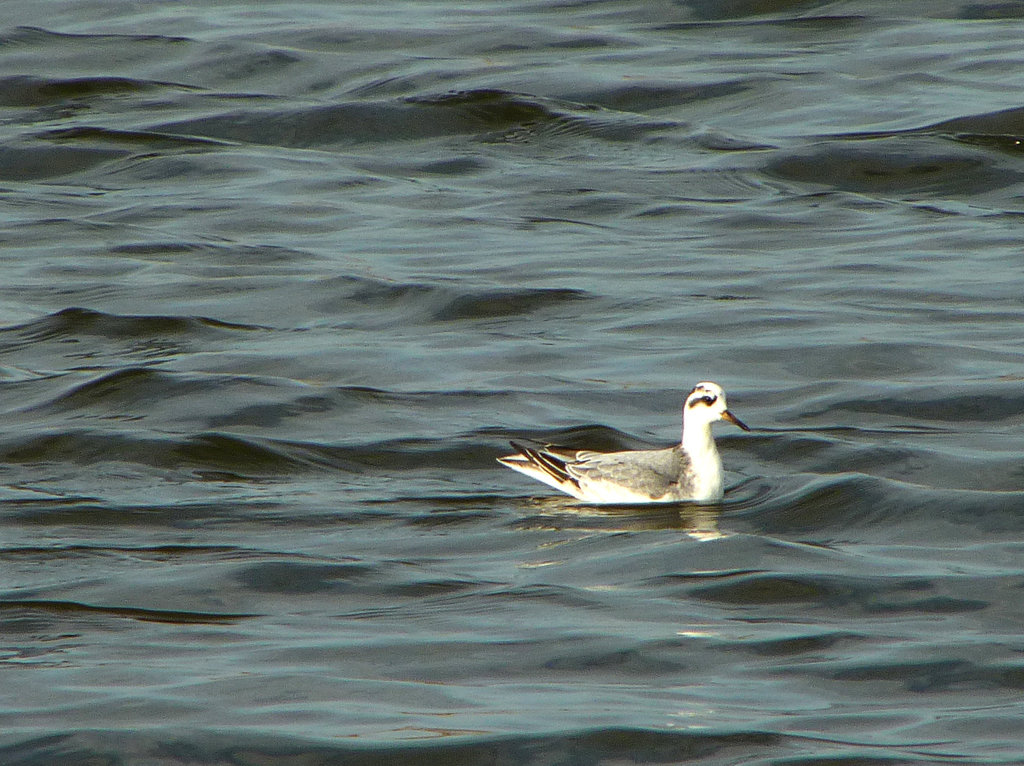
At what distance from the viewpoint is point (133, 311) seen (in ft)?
55.5

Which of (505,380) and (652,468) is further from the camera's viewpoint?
(505,380)

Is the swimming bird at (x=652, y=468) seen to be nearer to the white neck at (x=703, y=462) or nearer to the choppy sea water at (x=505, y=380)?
the white neck at (x=703, y=462)

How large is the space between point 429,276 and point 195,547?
23.8ft

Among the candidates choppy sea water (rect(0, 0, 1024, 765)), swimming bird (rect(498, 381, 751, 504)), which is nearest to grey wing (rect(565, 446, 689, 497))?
swimming bird (rect(498, 381, 751, 504))

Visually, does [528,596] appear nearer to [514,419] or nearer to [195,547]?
[195,547]

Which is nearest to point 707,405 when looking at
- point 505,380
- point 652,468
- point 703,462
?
point 703,462

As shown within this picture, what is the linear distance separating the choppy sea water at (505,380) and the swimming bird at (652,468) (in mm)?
151

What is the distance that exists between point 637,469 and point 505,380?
2808mm

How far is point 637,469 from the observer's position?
476 inches

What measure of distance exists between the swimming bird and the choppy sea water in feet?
0.49

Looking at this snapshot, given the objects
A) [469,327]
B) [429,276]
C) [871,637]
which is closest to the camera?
[871,637]

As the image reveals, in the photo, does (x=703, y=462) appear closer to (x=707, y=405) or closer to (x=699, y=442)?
(x=699, y=442)

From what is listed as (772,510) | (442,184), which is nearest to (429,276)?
(442,184)

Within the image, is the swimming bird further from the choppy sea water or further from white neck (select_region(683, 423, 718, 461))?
the choppy sea water
